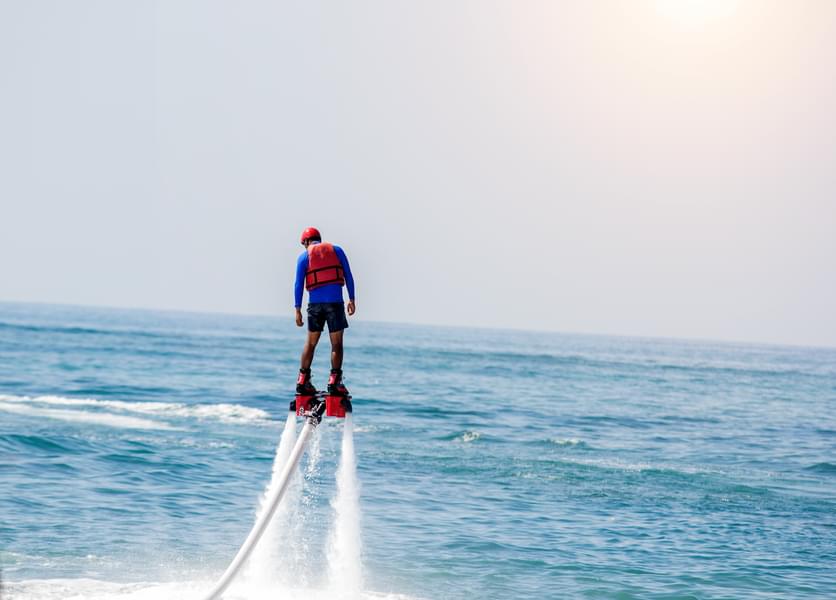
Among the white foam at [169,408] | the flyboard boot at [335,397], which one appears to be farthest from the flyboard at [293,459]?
the white foam at [169,408]

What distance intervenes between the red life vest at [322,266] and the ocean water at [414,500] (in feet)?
9.46

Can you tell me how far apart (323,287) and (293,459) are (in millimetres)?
2789

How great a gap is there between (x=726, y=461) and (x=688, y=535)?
17.9m

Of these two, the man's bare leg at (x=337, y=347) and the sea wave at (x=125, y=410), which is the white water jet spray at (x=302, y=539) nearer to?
the man's bare leg at (x=337, y=347)

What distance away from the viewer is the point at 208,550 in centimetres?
2375

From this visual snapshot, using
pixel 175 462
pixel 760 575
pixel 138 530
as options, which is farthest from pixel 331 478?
pixel 760 575

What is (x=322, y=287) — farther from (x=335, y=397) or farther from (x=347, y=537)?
(x=347, y=537)

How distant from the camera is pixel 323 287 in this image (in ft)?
52.1

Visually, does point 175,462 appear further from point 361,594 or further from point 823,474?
point 823,474

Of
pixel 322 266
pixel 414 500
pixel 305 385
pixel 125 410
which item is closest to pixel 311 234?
pixel 322 266

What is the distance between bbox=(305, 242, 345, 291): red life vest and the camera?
1573cm

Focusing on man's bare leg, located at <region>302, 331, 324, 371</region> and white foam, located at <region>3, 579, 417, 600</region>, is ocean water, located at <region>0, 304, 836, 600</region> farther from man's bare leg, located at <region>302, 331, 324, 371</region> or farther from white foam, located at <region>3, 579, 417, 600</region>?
man's bare leg, located at <region>302, 331, 324, 371</region>

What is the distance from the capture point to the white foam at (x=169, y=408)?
51594 mm

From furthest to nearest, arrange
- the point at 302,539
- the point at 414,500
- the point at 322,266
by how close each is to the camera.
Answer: the point at 414,500 < the point at 302,539 < the point at 322,266
